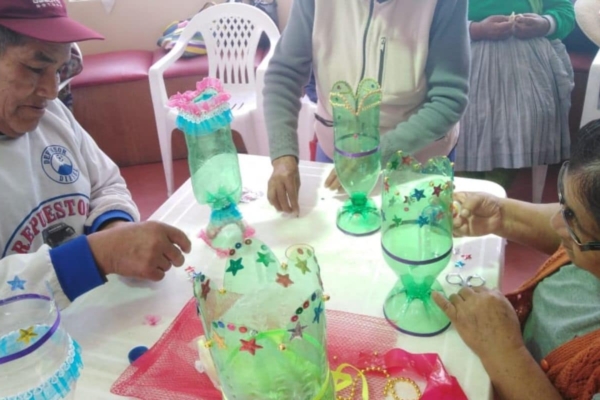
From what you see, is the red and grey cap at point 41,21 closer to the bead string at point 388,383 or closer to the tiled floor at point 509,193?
the bead string at point 388,383

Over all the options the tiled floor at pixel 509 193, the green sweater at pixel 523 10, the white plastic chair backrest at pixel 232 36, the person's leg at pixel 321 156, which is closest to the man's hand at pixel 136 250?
the person's leg at pixel 321 156

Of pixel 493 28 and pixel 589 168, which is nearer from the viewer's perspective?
pixel 589 168

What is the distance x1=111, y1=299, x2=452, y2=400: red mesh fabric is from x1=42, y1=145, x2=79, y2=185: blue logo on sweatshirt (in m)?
0.43

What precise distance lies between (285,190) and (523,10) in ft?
5.12

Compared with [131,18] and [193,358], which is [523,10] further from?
[131,18]

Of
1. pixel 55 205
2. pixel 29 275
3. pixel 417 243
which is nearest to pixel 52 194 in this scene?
pixel 55 205

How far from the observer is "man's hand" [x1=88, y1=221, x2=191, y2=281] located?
950 millimetres

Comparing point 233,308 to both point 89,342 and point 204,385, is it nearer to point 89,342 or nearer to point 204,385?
point 204,385

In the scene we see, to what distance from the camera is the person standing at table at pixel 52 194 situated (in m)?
0.91

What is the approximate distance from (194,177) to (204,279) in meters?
0.52

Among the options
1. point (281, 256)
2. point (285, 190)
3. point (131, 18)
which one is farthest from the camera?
point (131, 18)

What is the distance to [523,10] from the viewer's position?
2.22m

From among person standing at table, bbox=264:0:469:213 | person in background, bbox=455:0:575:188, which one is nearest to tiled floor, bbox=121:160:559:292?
person in background, bbox=455:0:575:188

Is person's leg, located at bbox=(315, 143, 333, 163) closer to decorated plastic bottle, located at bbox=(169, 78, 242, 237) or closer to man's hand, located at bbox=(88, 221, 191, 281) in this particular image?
decorated plastic bottle, located at bbox=(169, 78, 242, 237)
